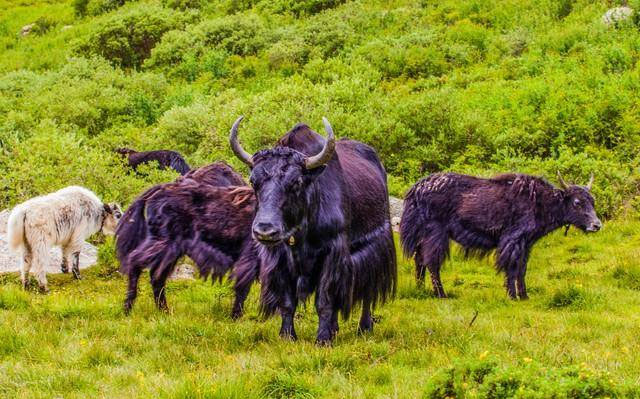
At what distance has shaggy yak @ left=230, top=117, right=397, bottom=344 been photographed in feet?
17.4

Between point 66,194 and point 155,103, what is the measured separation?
1465cm

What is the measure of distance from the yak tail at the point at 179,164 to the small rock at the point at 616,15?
1346 cm

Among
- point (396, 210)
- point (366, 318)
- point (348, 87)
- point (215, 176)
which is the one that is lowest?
point (396, 210)

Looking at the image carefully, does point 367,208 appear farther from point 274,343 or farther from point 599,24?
point 599,24

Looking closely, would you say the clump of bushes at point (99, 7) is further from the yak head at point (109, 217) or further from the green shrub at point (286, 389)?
the green shrub at point (286, 389)

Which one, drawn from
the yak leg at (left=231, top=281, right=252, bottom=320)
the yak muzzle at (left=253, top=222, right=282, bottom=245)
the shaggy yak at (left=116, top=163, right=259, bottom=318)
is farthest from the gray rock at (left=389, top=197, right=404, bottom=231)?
the yak muzzle at (left=253, top=222, right=282, bottom=245)

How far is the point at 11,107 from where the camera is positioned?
877 inches

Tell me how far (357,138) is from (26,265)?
8.17 m

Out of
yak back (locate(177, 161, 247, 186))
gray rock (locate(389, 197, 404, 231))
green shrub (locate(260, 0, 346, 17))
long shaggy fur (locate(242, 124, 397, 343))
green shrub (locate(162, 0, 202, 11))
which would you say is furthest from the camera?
green shrub (locate(162, 0, 202, 11))

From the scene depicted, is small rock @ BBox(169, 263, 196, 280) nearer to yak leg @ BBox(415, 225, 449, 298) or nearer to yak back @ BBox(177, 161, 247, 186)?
yak back @ BBox(177, 161, 247, 186)

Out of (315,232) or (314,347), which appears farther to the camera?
(315,232)

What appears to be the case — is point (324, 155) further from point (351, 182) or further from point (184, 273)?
point (184, 273)

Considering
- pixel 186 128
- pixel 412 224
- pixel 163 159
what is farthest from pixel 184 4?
pixel 412 224

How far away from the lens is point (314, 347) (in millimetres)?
5207
